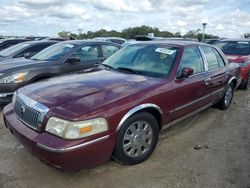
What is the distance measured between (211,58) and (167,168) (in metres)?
2.55

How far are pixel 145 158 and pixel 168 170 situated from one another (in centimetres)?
34

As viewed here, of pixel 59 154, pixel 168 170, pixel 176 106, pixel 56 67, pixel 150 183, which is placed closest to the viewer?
pixel 59 154

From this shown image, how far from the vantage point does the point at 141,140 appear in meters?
3.26

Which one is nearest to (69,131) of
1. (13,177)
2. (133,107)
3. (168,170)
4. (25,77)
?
(133,107)

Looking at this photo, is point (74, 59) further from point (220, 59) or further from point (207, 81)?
point (220, 59)

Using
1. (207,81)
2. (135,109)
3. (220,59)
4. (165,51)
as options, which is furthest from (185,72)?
(220,59)

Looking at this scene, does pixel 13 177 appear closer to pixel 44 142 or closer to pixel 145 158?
pixel 44 142

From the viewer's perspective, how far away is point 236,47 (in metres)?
8.37

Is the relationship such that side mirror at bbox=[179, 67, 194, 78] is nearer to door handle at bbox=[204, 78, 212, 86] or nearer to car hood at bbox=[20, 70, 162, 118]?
car hood at bbox=[20, 70, 162, 118]

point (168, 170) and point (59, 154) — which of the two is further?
point (168, 170)

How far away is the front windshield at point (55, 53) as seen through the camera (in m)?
6.01

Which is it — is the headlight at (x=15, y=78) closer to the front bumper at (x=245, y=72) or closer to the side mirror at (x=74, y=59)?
the side mirror at (x=74, y=59)

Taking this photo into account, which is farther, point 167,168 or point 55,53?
point 55,53

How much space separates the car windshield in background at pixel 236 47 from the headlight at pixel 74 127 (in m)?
6.84
